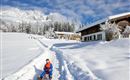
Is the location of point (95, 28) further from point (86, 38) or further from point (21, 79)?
point (21, 79)

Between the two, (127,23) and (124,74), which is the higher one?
(127,23)

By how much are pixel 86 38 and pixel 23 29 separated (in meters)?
88.1

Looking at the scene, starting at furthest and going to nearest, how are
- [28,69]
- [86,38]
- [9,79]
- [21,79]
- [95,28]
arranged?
1. [86,38]
2. [95,28]
3. [28,69]
4. [21,79]
5. [9,79]

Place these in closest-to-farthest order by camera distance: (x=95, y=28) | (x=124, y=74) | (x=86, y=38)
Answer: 1. (x=124, y=74)
2. (x=95, y=28)
3. (x=86, y=38)

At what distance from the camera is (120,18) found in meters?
32.6

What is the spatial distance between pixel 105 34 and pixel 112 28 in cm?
276

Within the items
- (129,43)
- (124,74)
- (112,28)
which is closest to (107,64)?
(124,74)

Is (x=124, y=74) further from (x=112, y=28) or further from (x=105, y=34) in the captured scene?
(x=105, y=34)

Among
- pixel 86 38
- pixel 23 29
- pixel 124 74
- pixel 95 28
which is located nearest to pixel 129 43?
pixel 124 74

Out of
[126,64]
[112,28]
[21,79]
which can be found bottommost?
[21,79]

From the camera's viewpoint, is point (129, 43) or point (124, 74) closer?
point (124, 74)

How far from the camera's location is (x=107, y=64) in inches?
500

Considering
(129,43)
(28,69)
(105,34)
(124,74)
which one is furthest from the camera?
(105,34)

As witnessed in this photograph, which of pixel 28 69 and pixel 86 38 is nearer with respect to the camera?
pixel 28 69
